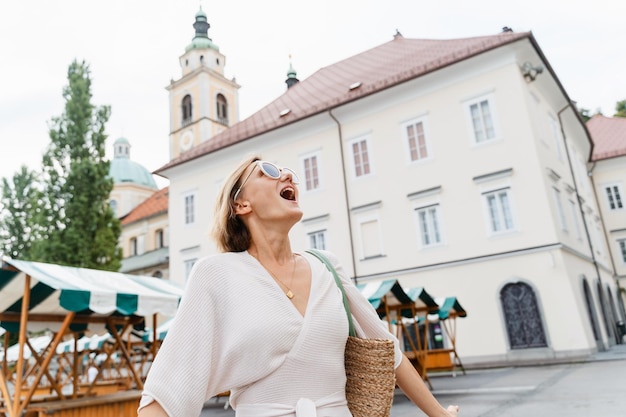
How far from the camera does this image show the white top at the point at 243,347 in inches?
58.4

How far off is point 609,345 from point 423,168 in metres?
10.3

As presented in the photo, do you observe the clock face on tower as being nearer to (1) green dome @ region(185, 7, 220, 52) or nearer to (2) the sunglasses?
(1) green dome @ region(185, 7, 220, 52)

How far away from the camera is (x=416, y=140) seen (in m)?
20.3

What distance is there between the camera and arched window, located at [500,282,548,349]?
16.4m

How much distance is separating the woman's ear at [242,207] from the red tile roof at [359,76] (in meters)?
18.4

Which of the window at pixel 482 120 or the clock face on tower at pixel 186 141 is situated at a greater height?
the clock face on tower at pixel 186 141

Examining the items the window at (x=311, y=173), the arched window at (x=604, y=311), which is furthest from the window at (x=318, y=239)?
the arched window at (x=604, y=311)

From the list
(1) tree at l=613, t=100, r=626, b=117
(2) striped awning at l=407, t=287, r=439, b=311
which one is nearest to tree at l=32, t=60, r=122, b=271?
(2) striped awning at l=407, t=287, r=439, b=311

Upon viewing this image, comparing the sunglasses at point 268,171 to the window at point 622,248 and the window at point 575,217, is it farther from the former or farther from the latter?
the window at point 622,248

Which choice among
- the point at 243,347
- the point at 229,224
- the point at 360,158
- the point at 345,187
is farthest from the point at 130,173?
the point at 243,347

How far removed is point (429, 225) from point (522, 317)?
482 cm

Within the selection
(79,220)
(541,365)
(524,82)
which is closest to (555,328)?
(541,365)

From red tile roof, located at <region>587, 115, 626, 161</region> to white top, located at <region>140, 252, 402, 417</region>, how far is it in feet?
108

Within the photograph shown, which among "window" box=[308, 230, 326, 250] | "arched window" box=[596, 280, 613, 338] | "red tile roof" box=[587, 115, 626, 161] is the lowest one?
"arched window" box=[596, 280, 613, 338]
